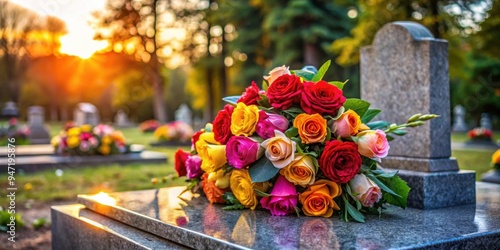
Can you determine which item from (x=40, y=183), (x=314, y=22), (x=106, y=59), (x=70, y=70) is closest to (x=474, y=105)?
(x=314, y=22)

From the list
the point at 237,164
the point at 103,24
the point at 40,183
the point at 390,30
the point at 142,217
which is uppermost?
the point at 103,24

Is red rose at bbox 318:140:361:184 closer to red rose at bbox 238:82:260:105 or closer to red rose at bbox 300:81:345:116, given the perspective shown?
red rose at bbox 300:81:345:116

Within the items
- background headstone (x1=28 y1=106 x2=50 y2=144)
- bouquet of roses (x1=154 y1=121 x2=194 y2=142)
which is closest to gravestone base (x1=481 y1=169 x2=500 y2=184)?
bouquet of roses (x1=154 y1=121 x2=194 y2=142)

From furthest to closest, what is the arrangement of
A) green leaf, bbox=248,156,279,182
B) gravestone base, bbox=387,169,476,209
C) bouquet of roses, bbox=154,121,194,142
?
bouquet of roses, bbox=154,121,194,142 < gravestone base, bbox=387,169,476,209 < green leaf, bbox=248,156,279,182

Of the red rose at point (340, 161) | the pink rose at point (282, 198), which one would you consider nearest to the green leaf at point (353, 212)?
the red rose at point (340, 161)

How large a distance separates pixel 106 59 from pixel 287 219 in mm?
30262

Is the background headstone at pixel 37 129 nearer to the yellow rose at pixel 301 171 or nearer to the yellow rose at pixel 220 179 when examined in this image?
the yellow rose at pixel 220 179

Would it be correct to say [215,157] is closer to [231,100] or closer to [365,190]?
[231,100]

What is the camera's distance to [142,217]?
2922 millimetres

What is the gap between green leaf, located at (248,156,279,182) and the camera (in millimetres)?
2750

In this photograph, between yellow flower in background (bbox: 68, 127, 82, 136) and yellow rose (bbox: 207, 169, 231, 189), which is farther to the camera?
yellow flower in background (bbox: 68, 127, 82, 136)

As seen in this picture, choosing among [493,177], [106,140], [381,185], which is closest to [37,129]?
[106,140]

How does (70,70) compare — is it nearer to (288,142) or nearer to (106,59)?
(106,59)

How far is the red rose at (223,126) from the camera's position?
3.03m
